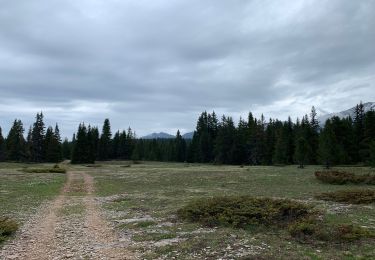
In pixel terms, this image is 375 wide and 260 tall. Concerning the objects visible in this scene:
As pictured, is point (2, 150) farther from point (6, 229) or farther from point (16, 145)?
point (6, 229)

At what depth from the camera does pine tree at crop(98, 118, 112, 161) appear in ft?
459

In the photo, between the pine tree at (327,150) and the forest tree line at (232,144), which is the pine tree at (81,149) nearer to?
the forest tree line at (232,144)

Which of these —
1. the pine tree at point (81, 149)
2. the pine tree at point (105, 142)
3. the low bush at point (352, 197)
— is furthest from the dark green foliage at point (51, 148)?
the low bush at point (352, 197)

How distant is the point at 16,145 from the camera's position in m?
120

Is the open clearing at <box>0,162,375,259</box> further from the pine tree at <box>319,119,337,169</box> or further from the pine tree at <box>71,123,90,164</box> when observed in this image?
the pine tree at <box>71,123,90,164</box>

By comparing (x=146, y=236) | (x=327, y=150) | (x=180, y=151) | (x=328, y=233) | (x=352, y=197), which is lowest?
(x=146, y=236)

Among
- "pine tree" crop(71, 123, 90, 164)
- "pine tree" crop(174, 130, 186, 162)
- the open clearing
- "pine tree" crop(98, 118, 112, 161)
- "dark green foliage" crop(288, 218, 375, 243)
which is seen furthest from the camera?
"pine tree" crop(174, 130, 186, 162)

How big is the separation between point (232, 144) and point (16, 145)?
226 ft

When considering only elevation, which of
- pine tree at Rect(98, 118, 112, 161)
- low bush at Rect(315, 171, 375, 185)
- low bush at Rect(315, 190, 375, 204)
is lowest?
low bush at Rect(315, 190, 375, 204)

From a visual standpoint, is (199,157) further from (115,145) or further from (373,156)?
(373,156)

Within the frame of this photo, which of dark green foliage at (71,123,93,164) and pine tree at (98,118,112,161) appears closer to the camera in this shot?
dark green foliage at (71,123,93,164)

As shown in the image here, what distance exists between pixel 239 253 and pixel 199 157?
409ft

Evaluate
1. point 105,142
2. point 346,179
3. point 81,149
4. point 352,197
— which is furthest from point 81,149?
point 352,197

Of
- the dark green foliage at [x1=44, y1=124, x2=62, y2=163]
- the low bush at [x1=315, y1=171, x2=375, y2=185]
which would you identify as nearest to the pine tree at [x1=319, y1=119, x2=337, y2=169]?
the low bush at [x1=315, y1=171, x2=375, y2=185]
